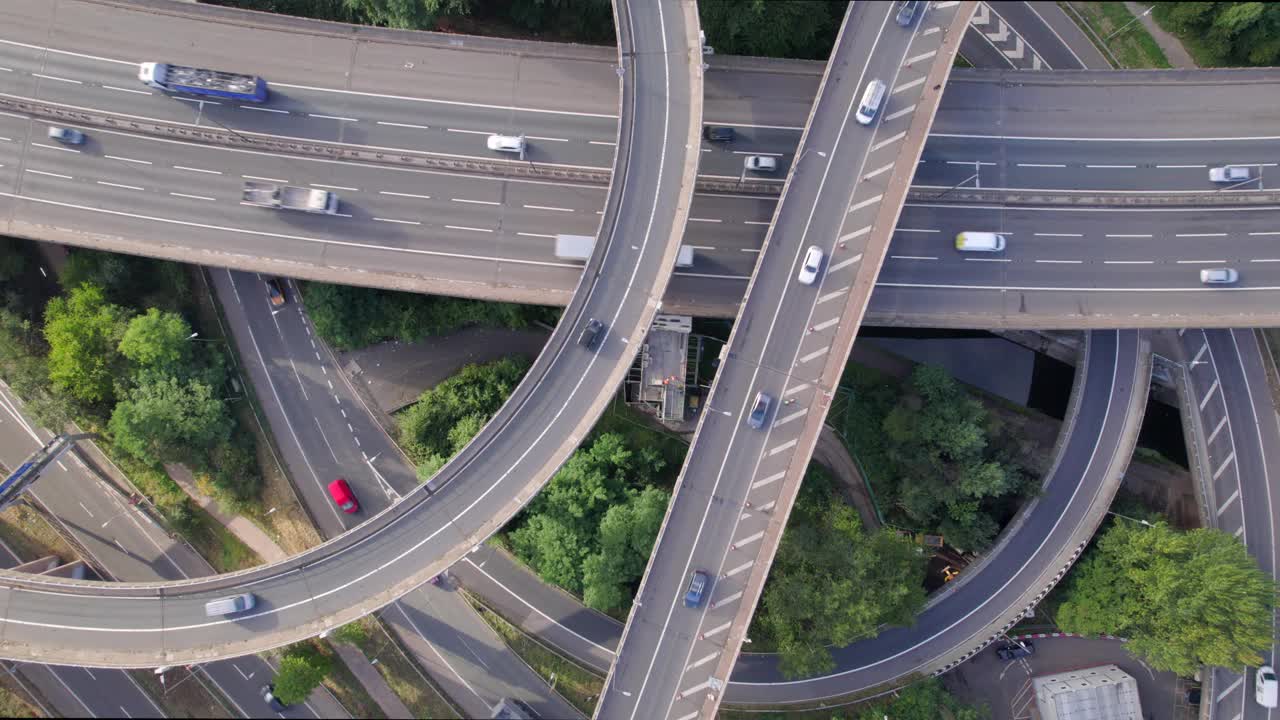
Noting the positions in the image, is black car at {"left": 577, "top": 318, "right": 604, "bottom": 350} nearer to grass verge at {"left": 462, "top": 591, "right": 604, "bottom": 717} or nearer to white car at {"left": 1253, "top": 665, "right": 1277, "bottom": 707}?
grass verge at {"left": 462, "top": 591, "right": 604, "bottom": 717}

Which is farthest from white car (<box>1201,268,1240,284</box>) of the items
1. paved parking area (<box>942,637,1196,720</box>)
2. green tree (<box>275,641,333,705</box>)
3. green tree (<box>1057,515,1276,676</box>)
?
green tree (<box>275,641,333,705</box>)

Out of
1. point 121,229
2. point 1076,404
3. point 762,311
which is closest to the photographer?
point 762,311

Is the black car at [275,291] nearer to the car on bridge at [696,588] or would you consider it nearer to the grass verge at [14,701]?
the grass verge at [14,701]

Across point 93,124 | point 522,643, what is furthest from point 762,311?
point 93,124

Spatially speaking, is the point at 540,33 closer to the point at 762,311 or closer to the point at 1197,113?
the point at 762,311

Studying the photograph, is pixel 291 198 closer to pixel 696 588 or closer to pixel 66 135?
pixel 66 135

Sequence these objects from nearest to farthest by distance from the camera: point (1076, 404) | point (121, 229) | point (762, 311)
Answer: point (762, 311) < point (121, 229) < point (1076, 404)

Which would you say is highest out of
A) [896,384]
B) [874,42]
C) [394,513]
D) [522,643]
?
[874,42]
